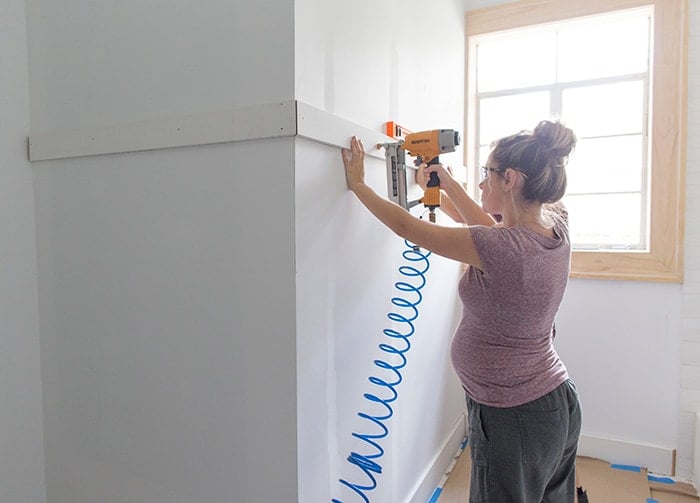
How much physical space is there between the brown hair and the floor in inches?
64.7

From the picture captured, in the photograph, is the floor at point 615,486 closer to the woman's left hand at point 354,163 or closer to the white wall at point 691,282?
the white wall at point 691,282

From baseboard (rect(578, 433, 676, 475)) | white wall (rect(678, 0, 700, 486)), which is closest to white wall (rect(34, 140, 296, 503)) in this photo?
baseboard (rect(578, 433, 676, 475))

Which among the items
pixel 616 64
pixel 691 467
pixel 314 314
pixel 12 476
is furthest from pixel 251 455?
pixel 616 64

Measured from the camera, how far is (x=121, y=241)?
4.80ft

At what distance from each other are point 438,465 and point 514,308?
4.62 feet

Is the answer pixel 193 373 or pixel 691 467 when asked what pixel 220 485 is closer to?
pixel 193 373

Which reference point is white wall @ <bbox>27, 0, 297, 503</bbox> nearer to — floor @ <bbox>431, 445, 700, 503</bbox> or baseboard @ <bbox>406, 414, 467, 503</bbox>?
baseboard @ <bbox>406, 414, 467, 503</bbox>

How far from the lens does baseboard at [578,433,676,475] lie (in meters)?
2.45

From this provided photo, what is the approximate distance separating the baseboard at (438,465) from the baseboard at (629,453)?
2.25 ft

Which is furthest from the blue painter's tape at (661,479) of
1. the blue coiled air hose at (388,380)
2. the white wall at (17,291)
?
the white wall at (17,291)

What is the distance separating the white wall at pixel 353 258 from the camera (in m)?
1.19

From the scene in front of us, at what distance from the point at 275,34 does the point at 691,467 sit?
114 inches

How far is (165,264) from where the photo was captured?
136 centimetres

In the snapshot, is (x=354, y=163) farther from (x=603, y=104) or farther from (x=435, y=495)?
(x=603, y=104)
